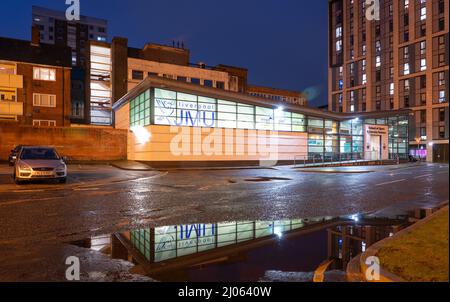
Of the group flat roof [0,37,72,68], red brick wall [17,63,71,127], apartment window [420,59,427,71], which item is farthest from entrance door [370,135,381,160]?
flat roof [0,37,72,68]

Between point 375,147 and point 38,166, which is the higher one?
point 375,147

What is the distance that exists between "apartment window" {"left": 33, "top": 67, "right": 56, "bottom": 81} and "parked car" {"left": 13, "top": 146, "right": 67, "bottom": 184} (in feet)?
106

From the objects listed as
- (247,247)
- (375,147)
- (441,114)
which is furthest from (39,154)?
(441,114)

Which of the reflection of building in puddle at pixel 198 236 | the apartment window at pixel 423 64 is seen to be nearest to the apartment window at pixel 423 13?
the apartment window at pixel 423 64

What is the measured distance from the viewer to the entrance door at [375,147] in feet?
147

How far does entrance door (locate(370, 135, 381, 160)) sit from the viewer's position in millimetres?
44844

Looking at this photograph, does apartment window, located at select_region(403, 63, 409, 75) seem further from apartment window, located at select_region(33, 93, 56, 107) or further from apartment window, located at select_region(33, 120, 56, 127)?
apartment window, located at select_region(33, 120, 56, 127)

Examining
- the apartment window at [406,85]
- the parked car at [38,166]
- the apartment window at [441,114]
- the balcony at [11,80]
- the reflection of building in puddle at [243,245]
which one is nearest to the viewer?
the reflection of building in puddle at [243,245]

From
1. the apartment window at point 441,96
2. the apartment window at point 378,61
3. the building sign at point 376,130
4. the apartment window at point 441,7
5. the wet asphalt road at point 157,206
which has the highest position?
the apartment window at point 441,7

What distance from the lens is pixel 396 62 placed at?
235 ft

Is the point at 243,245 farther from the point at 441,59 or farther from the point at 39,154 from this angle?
the point at 441,59

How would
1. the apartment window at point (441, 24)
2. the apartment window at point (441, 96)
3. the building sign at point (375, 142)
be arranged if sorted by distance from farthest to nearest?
the apartment window at point (441, 24) < the apartment window at point (441, 96) < the building sign at point (375, 142)

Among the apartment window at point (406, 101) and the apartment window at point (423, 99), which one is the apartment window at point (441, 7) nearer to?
the apartment window at point (423, 99)

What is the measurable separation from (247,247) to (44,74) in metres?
47.1
